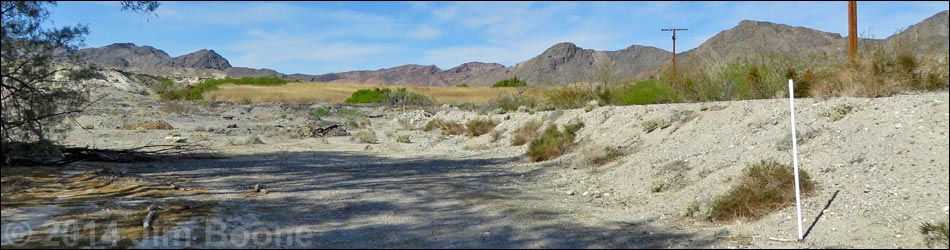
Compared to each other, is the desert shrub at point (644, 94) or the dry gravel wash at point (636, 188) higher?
the desert shrub at point (644, 94)

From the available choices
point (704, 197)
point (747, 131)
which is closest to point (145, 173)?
point (704, 197)

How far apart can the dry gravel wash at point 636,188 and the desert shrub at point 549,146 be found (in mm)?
372

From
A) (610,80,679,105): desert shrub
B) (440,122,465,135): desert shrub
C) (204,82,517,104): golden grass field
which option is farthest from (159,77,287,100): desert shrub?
(610,80,679,105): desert shrub

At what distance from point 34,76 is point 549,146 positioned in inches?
431

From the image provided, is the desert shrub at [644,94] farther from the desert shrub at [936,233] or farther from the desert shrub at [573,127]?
the desert shrub at [936,233]

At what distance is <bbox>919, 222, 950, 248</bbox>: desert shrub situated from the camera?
6.46 meters

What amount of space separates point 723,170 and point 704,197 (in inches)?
61.2

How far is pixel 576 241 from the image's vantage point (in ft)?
23.8

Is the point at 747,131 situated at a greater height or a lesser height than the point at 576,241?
greater

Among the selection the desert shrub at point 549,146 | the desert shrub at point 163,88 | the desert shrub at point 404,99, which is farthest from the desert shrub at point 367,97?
the desert shrub at point 549,146

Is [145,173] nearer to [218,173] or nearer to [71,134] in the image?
[218,173]

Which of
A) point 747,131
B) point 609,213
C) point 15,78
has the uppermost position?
point 15,78

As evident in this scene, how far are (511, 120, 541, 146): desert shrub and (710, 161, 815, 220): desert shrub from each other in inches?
445

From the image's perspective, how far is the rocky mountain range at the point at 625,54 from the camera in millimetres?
14805
